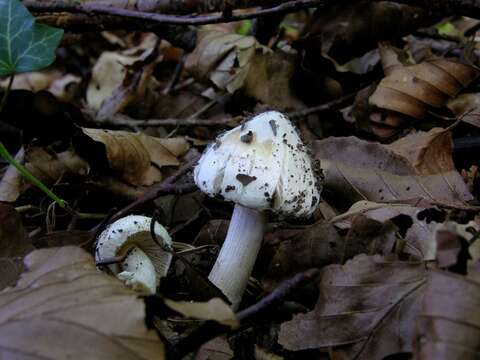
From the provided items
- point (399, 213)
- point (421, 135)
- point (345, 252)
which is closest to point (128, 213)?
point (345, 252)

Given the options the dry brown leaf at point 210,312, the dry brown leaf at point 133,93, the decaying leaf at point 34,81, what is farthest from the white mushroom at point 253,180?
the decaying leaf at point 34,81

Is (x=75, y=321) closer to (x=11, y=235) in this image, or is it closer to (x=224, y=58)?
(x=11, y=235)

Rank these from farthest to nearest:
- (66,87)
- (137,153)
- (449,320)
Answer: (66,87)
(137,153)
(449,320)

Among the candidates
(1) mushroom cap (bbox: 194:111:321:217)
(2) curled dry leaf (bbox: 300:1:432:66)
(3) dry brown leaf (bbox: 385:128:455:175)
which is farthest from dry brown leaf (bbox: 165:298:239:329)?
(2) curled dry leaf (bbox: 300:1:432:66)

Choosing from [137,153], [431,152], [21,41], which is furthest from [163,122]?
[431,152]

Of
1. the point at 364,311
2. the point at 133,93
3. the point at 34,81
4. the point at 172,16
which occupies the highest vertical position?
the point at 172,16

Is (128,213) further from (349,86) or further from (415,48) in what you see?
(415,48)
